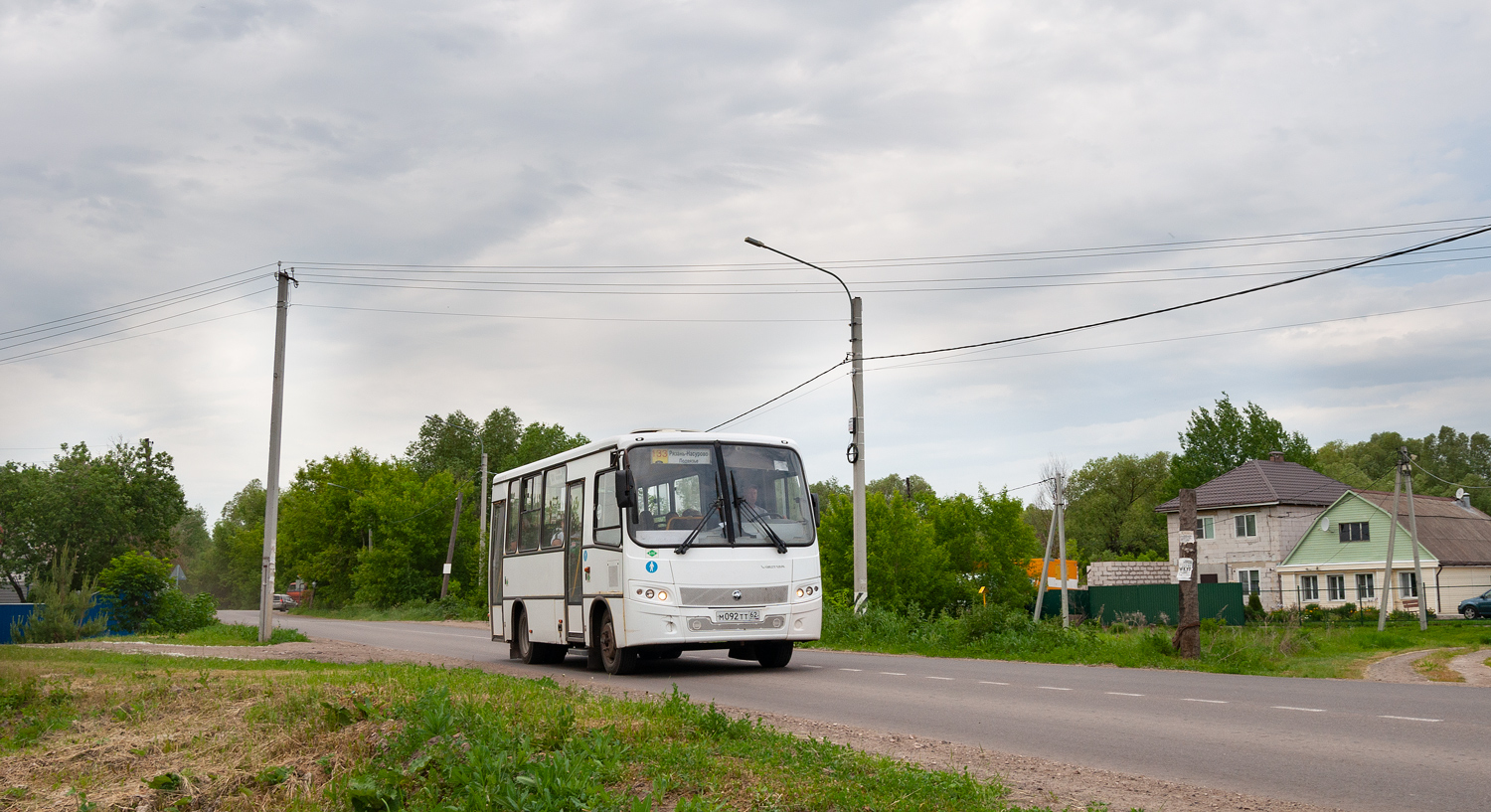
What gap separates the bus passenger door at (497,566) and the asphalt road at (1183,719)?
3.34m

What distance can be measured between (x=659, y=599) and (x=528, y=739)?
7180mm

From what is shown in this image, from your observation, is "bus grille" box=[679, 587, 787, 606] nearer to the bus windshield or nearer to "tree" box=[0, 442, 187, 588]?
the bus windshield

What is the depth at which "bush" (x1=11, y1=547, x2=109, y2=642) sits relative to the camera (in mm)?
26953

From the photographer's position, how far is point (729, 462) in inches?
605

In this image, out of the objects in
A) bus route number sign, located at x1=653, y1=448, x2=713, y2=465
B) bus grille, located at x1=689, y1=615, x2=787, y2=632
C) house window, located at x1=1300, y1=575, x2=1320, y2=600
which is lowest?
house window, located at x1=1300, y1=575, x2=1320, y2=600

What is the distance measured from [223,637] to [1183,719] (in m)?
22.8

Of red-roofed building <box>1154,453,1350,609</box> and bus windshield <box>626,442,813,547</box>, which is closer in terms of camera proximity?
bus windshield <box>626,442,813,547</box>

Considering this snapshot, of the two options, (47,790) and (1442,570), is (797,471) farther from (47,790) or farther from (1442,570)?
(1442,570)

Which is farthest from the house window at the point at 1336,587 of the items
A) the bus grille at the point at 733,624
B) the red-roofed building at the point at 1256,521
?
the bus grille at the point at 733,624

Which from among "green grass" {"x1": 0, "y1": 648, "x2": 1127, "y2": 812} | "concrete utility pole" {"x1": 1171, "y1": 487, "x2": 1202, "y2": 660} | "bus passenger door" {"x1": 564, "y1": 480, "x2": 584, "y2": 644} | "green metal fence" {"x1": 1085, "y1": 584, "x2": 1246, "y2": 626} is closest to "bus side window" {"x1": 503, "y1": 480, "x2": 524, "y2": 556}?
"bus passenger door" {"x1": 564, "y1": 480, "x2": 584, "y2": 644}

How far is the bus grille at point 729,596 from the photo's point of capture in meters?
14.6

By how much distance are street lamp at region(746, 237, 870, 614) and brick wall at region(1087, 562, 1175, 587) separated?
39537 mm

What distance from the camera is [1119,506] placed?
99938 mm

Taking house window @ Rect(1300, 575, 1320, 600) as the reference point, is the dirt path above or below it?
above
